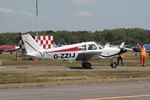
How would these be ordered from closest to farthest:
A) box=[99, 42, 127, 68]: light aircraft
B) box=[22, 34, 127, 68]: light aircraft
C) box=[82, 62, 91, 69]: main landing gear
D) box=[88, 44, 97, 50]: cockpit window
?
1. box=[82, 62, 91, 69]: main landing gear
2. box=[22, 34, 127, 68]: light aircraft
3. box=[88, 44, 97, 50]: cockpit window
4. box=[99, 42, 127, 68]: light aircraft

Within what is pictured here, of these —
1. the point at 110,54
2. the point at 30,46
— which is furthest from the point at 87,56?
the point at 30,46

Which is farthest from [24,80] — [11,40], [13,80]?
[11,40]

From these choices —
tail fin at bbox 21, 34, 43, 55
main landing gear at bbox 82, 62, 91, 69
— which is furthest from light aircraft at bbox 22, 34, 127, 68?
tail fin at bbox 21, 34, 43, 55

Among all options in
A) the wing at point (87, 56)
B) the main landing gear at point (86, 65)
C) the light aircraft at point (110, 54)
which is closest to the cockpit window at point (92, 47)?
the wing at point (87, 56)

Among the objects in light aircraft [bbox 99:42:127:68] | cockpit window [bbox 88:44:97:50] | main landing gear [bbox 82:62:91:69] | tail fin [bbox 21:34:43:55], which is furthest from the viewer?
tail fin [bbox 21:34:43:55]

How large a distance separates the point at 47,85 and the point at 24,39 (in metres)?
19.8

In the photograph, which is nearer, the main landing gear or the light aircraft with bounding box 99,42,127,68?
the main landing gear

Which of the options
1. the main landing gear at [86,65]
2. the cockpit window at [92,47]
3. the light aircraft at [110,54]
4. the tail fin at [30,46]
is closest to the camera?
the main landing gear at [86,65]

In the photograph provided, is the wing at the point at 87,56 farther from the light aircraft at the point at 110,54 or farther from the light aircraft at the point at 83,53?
the light aircraft at the point at 110,54

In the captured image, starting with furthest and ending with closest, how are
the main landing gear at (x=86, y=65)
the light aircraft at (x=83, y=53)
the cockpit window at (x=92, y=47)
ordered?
1. the cockpit window at (x=92, y=47)
2. the light aircraft at (x=83, y=53)
3. the main landing gear at (x=86, y=65)

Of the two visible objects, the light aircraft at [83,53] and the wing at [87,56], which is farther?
the light aircraft at [83,53]

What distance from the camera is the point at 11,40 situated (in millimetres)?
149875

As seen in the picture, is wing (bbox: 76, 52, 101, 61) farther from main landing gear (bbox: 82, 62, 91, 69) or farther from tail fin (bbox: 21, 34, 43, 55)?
tail fin (bbox: 21, 34, 43, 55)

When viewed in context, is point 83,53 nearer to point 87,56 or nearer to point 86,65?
point 87,56
